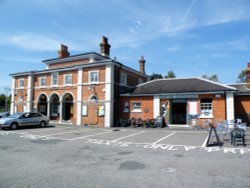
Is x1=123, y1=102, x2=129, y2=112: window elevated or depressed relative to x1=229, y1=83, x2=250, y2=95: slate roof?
depressed

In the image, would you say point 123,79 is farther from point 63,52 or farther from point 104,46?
point 63,52

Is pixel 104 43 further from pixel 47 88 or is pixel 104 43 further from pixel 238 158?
pixel 238 158

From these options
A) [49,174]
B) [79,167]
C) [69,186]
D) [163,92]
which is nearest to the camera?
[69,186]

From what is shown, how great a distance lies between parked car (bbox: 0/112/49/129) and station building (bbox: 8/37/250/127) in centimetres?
417

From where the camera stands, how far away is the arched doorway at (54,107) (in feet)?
91.7

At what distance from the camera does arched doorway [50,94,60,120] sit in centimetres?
2794

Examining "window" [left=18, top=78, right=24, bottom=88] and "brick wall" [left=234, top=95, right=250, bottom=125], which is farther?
"window" [left=18, top=78, right=24, bottom=88]

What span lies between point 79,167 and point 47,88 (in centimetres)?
2337

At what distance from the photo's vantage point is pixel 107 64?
73.8ft

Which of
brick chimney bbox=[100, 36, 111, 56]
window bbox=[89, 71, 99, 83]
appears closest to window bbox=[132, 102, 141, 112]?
window bbox=[89, 71, 99, 83]

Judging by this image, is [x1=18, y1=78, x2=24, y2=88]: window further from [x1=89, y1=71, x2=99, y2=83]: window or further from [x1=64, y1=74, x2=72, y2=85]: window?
[x1=89, y1=71, x2=99, y2=83]: window

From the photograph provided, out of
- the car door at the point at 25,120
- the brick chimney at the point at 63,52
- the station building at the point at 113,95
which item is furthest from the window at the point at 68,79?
the brick chimney at the point at 63,52

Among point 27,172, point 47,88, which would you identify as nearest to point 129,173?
point 27,172

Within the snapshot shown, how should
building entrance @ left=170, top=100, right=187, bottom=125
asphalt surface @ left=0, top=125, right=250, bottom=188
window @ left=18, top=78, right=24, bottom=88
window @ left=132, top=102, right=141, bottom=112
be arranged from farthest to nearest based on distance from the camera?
window @ left=18, top=78, right=24, bottom=88, building entrance @ left=170, top=100, right=187, bottom=125, window @ left=132, top=102, right=141, bottom=112, asphalt surface @ left=0, top=125, right=250, bottom=188
